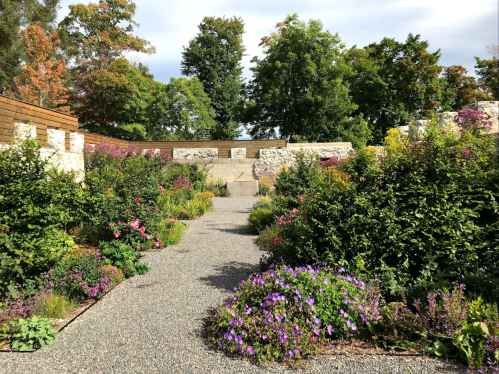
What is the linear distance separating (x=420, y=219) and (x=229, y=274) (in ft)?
8.38

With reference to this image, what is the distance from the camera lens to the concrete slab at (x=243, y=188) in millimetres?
16078

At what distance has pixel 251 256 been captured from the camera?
5539 millimetres

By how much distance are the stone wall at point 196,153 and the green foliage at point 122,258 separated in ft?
45.3

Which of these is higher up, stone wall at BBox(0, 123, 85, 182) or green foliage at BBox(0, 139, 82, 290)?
stone wall at BBox(0, 123, 85, 182)

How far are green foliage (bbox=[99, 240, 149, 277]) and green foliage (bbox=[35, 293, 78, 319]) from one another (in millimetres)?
995

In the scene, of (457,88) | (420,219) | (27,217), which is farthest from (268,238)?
(457,88)

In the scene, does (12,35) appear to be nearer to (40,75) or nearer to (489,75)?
(40,75)

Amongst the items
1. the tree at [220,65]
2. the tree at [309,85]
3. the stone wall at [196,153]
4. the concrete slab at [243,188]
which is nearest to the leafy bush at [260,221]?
the concrete slab at [243,188]

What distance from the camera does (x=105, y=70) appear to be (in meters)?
20.6

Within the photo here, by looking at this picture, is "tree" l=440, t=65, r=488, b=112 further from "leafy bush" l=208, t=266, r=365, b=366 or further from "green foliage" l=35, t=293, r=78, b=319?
"green foliage" l=35, t=293, r=78, b=319

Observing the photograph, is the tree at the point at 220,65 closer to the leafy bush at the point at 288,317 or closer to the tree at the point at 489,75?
the tree at the point at 489,75

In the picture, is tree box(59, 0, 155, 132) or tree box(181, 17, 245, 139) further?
tree box(181, 17, 245, 139)

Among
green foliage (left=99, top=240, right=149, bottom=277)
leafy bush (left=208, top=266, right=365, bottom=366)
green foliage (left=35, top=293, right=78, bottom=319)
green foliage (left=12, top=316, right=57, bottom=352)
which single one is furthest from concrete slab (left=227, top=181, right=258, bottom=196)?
green foliage (left=12, top=316, right=57, bottom=352)

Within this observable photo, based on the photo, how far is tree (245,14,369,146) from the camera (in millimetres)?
22047
